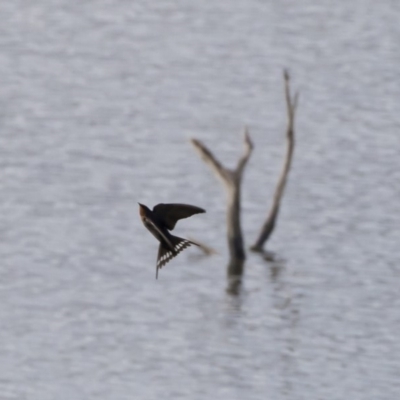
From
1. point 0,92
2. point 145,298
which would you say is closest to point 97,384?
point 145,298

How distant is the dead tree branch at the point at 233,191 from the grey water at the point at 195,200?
0.50m

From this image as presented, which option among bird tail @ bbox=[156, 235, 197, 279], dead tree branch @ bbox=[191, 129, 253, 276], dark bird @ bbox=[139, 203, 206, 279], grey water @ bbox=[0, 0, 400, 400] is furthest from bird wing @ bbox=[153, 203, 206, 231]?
dead tree branch @ bbox=[191, 129, 253, 276]

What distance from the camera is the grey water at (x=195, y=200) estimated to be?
29.0 m

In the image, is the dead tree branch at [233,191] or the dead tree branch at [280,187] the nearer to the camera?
the dead tree branch at [233,191]

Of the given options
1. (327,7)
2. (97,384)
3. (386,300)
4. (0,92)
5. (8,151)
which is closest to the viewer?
(97,384)

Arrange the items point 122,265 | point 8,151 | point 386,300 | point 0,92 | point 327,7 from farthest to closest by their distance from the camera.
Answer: point 327,7
point 0,92
point 8,151
point 122,265
point 386,300

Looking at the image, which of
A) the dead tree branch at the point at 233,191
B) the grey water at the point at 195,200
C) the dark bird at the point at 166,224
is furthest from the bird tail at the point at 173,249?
the dead tree branch at the point at 233,191

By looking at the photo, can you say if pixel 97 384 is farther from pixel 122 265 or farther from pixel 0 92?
pixel 0 92

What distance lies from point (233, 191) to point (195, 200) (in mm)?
9019

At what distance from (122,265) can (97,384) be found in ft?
26.6

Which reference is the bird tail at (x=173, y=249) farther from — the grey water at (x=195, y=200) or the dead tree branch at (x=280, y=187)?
the dead tree branch at (x=280, y=187)

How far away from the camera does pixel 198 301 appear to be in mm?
33281

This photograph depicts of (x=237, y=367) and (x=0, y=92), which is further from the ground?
(x=0, y=92)

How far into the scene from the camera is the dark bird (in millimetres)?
10211
